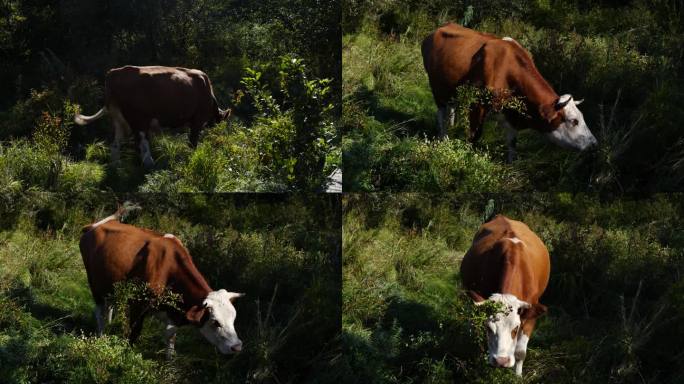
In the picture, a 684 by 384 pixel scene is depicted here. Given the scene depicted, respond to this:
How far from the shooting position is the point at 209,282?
7.62 metres

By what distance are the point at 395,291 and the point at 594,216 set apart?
1.64m

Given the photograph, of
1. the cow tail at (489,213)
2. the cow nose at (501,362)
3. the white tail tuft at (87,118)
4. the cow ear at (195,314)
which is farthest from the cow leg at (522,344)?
the white tail tuft at (87,118)

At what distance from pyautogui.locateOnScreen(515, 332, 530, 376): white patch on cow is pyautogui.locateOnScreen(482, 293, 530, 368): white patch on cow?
0.27m

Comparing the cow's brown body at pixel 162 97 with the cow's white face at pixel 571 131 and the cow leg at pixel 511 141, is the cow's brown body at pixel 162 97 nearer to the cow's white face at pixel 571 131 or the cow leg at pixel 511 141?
the cow leg at pixel 511 141

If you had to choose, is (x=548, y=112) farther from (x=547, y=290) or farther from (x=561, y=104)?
(x=547, y=290)

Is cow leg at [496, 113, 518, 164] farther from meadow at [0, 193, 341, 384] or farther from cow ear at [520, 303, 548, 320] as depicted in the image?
meadow at [0, 193, 341, 384]

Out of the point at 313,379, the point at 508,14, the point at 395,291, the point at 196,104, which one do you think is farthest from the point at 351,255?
the point at 508,14

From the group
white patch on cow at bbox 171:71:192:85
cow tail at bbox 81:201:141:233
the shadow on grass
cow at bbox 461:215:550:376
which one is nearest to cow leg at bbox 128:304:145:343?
cow tail at bbox 81:201:141:233

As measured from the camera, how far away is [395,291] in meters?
7.53

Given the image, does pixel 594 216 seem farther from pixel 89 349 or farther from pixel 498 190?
pixel 89 349

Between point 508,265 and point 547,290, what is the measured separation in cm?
69

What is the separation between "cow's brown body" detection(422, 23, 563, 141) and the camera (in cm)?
736

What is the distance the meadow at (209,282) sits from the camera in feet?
24.1

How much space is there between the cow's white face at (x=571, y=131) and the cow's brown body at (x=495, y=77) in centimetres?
5
